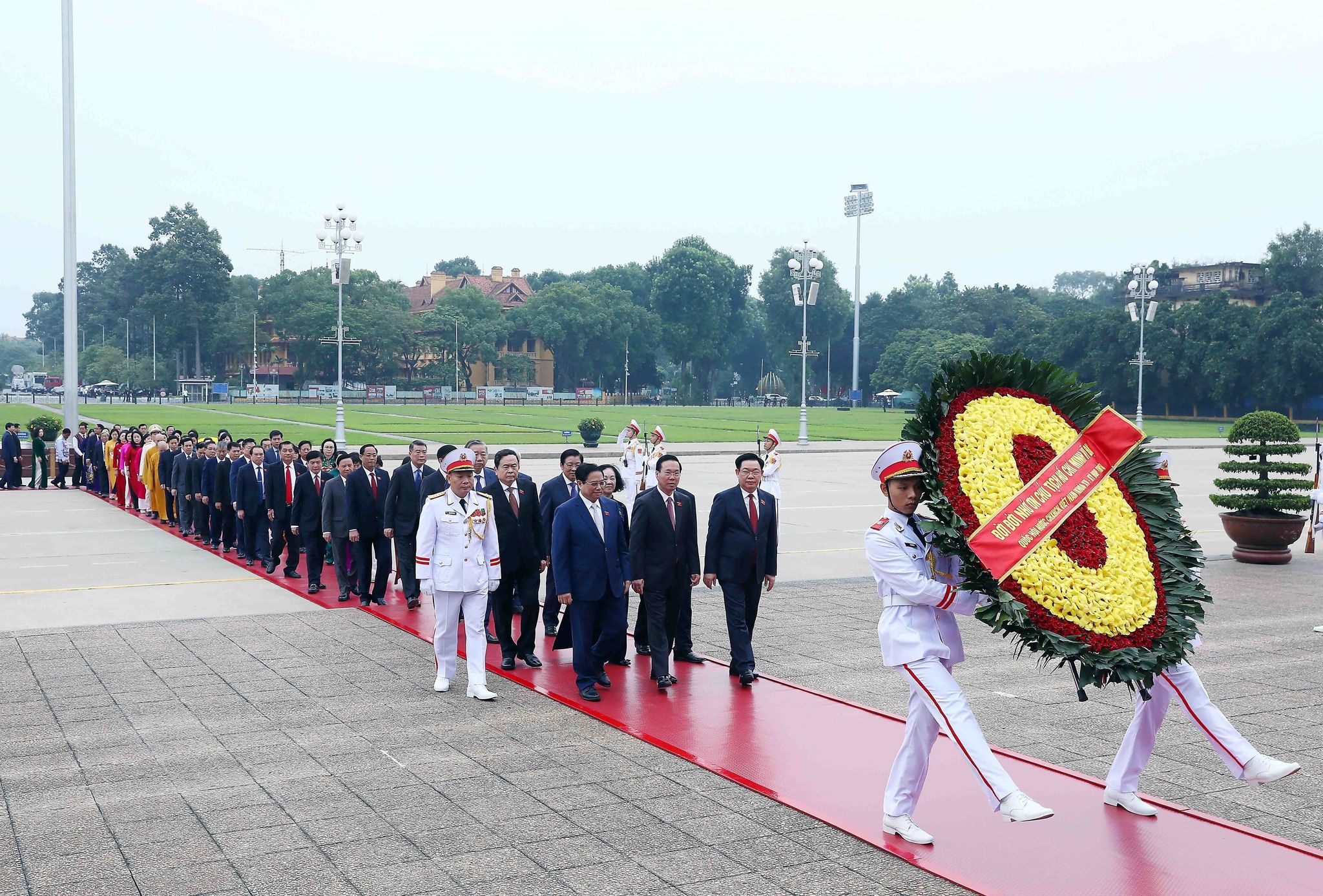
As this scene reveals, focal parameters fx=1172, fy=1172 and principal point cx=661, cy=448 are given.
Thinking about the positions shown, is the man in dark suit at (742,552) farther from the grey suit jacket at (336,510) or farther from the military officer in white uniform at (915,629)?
the grey suit jacket at (336,510)

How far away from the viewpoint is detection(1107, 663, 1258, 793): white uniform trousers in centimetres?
558

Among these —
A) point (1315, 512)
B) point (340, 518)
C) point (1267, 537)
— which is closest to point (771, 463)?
point (340, 518)

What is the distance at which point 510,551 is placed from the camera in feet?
32.2

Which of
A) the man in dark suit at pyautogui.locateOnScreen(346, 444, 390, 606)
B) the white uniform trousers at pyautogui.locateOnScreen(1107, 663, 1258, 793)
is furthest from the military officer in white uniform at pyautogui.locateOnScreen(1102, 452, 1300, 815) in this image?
the man in dark suit at pyautogui.locateOnScreen(346, 444, 390, 606)

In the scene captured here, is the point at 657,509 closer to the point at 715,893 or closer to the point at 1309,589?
the point at 715,893

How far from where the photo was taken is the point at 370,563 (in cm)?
1264

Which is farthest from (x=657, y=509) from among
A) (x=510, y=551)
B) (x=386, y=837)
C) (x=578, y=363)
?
(x=578, y=363)

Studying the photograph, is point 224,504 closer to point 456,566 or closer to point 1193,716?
point 456,566

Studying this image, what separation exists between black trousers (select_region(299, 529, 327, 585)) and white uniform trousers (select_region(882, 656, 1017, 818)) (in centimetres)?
888

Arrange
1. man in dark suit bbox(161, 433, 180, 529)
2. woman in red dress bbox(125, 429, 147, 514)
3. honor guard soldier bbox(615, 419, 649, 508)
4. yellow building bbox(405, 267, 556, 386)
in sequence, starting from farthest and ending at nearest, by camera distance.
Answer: yellow building bbox(405, 267, 556, 386) → woman in red dress bbox(125, 429, 147, 514) → man in dark suit bbox(161, 433, 180, 529) → honor guard soldier bbox(615, 419, 649, 508)

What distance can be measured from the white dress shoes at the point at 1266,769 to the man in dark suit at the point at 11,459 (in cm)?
2773

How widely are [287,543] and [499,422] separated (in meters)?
48.6

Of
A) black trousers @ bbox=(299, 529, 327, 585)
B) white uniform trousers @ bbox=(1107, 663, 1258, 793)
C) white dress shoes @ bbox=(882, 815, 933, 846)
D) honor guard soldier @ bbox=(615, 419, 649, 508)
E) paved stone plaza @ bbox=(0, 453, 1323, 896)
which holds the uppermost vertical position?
honor guard soldier @ bbox=(615, 419, 649, 508)

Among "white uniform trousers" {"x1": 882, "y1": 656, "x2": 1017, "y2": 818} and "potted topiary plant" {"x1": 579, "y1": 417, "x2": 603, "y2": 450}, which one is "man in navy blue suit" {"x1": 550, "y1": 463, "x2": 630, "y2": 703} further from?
"potted topiary plant" {"x1": 579, "y1": 417, "x2": 603, "y2": 450}
